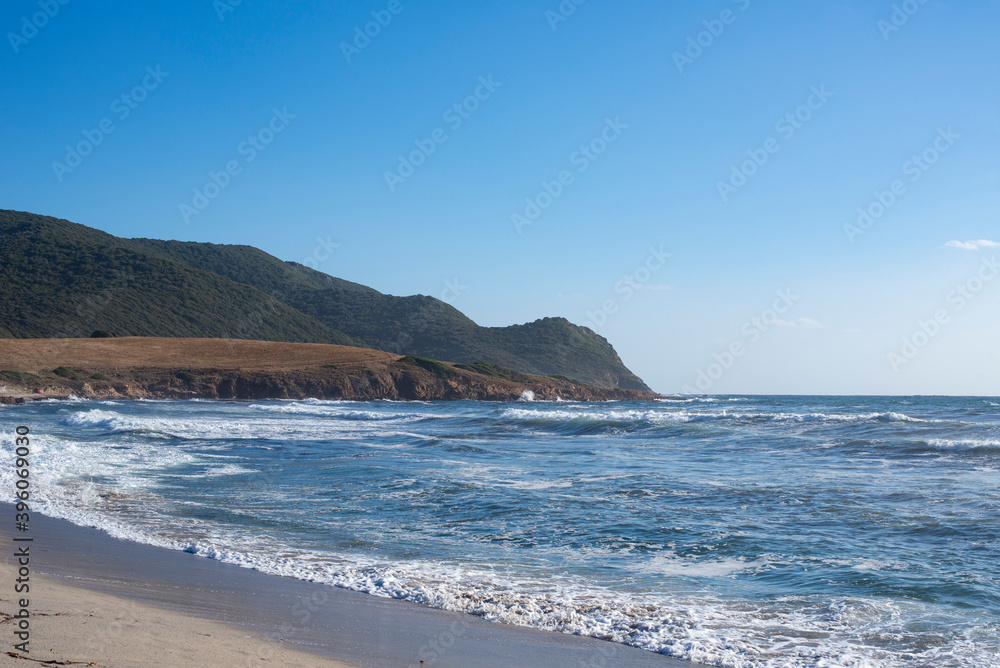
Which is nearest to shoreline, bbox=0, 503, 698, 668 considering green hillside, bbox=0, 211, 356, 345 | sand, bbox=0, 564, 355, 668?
sand, bbox=0, 564, 355, 668

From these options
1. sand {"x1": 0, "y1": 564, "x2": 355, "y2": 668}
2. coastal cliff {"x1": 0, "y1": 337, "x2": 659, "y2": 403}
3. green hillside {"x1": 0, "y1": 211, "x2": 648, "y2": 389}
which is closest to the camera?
sand {"x1": 0, "y1": 564, "x2": 355, "y2": 668}

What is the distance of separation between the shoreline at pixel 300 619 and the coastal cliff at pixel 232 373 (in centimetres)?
3485

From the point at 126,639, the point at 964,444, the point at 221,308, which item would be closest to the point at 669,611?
the point at 126,639

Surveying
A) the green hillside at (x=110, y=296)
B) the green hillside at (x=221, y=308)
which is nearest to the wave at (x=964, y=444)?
the green hillside at (x=110, y=296)

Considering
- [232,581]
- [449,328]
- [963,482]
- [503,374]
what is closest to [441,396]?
[503,374]

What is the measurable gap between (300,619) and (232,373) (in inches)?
1797

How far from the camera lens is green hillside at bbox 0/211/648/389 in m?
74.9

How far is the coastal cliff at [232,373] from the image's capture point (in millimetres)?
42344

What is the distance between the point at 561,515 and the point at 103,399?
40189 millimetres

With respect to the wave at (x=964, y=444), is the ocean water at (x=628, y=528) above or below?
below

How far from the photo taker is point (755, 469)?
14.7 metres

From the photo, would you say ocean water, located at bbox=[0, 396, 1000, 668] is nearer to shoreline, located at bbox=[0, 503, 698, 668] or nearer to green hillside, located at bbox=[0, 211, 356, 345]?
shoreline, located at bbox=[0, 503, 698, 668]

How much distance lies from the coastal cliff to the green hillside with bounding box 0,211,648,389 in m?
23.9

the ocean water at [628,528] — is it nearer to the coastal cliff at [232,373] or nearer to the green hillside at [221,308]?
the coastal cliff at [232,373]
